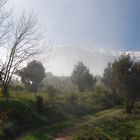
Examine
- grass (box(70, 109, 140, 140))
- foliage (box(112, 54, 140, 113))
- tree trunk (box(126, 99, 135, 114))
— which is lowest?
grass (box(70, 109, 140, 140))

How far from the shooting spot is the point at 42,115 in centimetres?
4550

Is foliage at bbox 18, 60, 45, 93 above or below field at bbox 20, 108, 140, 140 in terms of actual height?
above

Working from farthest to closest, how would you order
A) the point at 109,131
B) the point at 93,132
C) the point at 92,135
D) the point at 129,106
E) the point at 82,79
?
the point at 82,79 → the point at 129,106 → the point at 109,131 → the point at 93,132 → the point at 92,135

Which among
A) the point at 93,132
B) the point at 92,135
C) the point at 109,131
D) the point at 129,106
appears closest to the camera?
the point at 92,135

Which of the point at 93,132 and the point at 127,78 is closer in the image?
the point at 93,132

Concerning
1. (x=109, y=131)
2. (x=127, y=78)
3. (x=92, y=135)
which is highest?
(x=127, y=78)

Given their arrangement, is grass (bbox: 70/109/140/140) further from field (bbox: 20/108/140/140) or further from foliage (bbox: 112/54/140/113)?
foliage (bbox: 112/54/140/113)

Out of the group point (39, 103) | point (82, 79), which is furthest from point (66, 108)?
point (82, 79)

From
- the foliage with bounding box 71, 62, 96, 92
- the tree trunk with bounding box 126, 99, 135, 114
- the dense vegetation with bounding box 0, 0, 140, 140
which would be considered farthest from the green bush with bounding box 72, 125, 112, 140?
the foliage with bounding box 71, 62, 96, 92

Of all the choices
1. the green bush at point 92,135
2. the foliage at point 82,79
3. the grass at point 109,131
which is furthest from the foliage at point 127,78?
the foliage at point 82,79

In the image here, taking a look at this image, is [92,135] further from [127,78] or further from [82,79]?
[82,79]

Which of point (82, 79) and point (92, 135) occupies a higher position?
point (82, 79)

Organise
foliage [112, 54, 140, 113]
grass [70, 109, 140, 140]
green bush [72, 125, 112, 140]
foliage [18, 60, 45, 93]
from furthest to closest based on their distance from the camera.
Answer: foliage [18, 60, 45, 93]
foliage [112, 54, 140, 113]
grass [70, 109, 140, 140]
green bush [72, 125, 112, 140]

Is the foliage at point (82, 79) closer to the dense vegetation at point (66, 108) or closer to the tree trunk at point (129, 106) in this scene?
the dense vegetation at point (66, 108)
